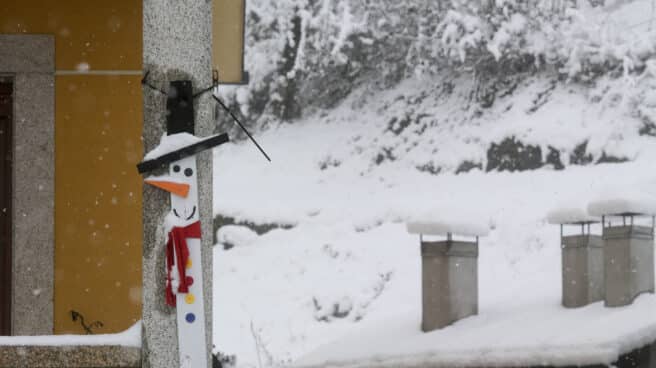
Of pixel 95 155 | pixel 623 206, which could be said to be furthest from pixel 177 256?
pixel 623 206

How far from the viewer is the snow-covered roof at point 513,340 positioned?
830 cm

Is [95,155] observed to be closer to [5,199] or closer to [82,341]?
[5,199]

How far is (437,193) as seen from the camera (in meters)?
20.4

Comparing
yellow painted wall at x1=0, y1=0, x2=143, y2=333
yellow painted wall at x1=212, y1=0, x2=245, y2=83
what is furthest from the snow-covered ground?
yellow painted wall at x1=0, y1=0, x2=143, y2=333

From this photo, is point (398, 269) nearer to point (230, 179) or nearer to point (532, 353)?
point (230, 179)

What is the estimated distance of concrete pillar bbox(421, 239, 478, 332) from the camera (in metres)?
9.58

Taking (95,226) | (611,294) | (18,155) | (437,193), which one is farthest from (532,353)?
(437,193)

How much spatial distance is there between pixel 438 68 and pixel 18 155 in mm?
17882

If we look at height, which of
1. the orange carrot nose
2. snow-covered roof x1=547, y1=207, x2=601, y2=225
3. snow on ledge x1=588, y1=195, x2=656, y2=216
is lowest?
snow-covered roof x1=547, y1=207, x2=601, y2=225

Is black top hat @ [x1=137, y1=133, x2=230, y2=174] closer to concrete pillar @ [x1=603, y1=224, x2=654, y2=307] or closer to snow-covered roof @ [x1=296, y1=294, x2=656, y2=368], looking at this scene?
snow-covered roof @ [x1=296, y1=294, x2=656, y2=368]

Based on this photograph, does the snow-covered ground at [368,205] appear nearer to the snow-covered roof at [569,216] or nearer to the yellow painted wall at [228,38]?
the snow-covered roof at [569,216]

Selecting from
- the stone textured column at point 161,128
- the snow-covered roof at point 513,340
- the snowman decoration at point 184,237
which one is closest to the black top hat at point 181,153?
the snowman decoration at point 184,237

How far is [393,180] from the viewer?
70.7ft

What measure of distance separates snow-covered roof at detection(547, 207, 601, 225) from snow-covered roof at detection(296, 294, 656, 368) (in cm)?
79
